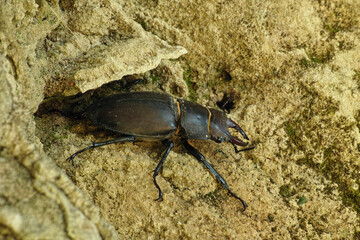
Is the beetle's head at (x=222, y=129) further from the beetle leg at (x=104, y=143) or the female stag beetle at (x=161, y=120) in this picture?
the beetle leg at (x=104, y=143)

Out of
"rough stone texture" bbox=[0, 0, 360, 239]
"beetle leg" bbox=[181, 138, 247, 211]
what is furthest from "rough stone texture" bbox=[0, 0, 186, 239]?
"beetle leg" bbox=[181, 138, 247, 211]

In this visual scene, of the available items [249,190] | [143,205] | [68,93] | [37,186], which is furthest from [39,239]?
[249,190]

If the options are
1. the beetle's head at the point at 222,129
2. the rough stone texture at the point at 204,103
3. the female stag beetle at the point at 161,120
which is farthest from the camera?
the beetle's head at the point at 222,129

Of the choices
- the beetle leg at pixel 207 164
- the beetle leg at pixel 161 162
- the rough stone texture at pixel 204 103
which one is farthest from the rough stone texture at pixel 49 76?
the beetle leg at pixel 207 164

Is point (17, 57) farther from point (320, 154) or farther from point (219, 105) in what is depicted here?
point (320, 154)

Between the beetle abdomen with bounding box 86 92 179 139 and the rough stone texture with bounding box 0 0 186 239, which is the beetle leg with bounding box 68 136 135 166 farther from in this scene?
the rough stone texture with bounding box 0 0 186 239

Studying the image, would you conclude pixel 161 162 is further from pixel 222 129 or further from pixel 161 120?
pixel 222 129

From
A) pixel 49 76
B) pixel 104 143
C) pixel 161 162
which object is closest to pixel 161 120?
pixel 161 162
